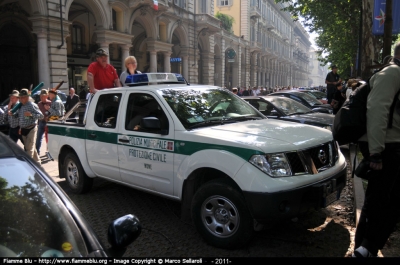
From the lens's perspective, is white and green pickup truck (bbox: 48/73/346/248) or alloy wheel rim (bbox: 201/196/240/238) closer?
white and green pickup truck (bbox: 48/73/346/248)

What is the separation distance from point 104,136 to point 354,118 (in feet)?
11.7

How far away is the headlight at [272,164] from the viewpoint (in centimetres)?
350

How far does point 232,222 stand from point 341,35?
77.2 ft

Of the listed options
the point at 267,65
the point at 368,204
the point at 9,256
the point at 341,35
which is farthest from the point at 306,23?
the point at 267,65

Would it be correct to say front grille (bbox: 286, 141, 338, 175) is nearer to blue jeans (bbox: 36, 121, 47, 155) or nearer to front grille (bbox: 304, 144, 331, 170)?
front grille (bbox: 304, 144, 331, 170)

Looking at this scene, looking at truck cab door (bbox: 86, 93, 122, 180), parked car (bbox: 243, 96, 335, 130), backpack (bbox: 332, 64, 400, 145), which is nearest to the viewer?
backpack (bbox: 332, 64, 400, 145)

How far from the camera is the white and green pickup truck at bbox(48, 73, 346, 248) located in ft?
11.6

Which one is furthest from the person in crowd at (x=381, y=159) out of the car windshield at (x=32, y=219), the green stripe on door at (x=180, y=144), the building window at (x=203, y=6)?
the building window at (x=203, y=6)

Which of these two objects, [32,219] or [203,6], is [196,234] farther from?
[203,6]

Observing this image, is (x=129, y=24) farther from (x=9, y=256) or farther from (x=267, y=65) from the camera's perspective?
(x=267, y=65)

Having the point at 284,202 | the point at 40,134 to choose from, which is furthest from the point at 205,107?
the point at 40,134

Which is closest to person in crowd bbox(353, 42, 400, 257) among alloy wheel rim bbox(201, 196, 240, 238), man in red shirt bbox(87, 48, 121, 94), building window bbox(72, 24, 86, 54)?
alloy wheel rim bbox(201, 196, 240, 238)

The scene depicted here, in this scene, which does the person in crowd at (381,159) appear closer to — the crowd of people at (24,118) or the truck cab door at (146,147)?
the truck cab door at (146,147)

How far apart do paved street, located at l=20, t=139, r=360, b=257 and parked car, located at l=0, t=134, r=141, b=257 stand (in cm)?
192
